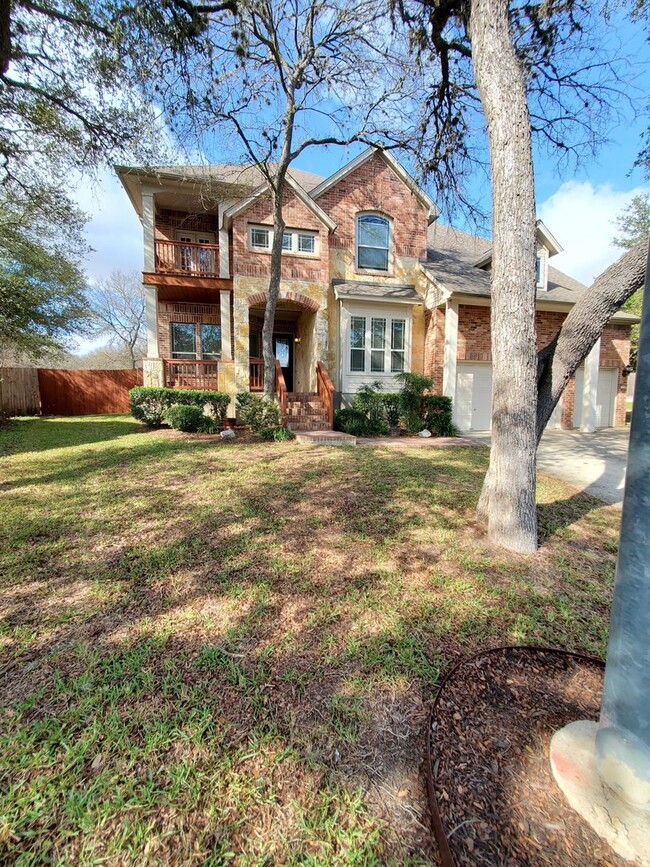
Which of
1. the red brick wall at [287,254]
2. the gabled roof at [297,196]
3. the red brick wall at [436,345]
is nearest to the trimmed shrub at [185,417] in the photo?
the red brick wall at [287,254]

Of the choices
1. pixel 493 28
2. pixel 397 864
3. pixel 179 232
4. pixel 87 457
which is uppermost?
pixel 179 232

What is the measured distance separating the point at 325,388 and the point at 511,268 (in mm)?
7788

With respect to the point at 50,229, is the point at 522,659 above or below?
below

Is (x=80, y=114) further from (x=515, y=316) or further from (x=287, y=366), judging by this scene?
(x=515, y=316)

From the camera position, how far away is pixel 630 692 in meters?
1.37

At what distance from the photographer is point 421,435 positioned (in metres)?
10.9

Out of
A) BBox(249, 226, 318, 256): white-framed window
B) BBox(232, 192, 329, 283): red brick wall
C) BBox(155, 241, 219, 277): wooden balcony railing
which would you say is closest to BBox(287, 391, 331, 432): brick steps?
BBox(232, 192, 329, 283): red brick wall

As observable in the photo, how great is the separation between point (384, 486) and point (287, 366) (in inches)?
429

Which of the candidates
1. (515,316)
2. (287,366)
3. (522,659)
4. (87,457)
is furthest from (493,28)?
(287,366)

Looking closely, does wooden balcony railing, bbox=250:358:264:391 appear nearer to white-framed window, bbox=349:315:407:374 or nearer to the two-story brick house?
the two-story brick house

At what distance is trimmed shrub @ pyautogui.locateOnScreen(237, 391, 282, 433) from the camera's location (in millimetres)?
9820

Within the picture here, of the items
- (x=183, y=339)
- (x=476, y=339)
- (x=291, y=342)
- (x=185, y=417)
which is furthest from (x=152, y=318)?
(x=476, y=339)

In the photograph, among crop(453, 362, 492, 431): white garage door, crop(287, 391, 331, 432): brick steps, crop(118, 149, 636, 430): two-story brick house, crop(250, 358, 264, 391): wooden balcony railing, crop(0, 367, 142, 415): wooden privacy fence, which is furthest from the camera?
crop(0, 367, 142, 415): wooden privacy fence

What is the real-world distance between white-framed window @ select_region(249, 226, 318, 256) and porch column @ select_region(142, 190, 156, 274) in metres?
3.09
